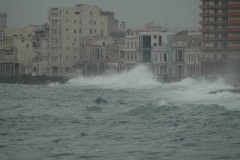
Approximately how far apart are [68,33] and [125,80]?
2678 cm

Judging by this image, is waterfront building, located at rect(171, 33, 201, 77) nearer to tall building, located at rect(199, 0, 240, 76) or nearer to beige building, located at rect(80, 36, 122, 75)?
tall building, located at rect(199, 0, 240, 76)

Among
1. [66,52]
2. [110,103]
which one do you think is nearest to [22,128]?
[110,103]

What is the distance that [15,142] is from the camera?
135 feet

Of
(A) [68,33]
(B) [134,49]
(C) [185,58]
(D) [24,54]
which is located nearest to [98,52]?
(B) [134,49]

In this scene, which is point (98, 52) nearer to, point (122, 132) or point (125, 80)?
point (125, 80)

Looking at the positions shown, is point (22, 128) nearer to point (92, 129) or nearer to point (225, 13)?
point (92, 129)

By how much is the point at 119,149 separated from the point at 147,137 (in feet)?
14.2

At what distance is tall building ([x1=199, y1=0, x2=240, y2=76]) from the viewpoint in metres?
122

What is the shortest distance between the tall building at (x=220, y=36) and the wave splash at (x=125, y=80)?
899cm

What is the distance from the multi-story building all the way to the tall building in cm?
2999

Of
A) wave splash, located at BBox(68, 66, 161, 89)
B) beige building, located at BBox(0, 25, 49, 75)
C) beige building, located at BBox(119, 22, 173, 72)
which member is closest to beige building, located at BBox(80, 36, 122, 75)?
beige building, located at BBox(119, 22, 173, 72)

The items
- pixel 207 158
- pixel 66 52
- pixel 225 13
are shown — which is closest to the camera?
pixel 207 158

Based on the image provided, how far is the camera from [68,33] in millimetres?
149375

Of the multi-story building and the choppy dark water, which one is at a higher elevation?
the multi-story building
